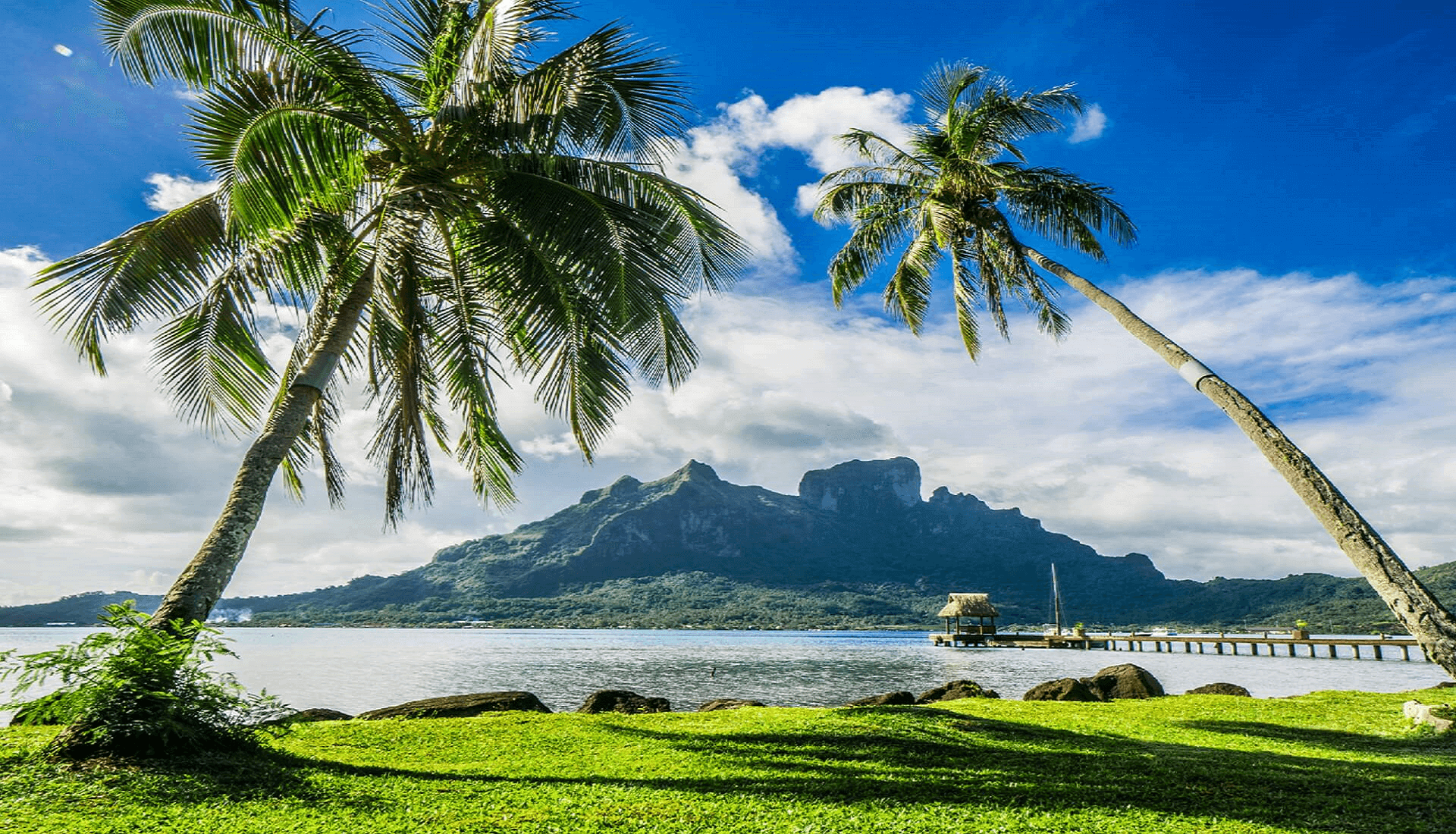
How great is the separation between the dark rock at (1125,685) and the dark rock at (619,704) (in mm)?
9074

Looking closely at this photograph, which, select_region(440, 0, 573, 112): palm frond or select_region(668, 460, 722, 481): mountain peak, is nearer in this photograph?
select_region(440, 0, 573, 112): palm frond

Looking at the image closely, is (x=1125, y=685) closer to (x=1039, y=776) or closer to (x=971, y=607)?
(x=1039, y=776)

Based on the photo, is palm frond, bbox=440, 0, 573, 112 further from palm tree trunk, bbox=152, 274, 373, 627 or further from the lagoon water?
the lagoon water

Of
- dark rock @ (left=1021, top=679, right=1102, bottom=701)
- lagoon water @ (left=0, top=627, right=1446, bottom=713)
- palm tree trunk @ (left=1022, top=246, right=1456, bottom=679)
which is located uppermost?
palm tree trunk @ (left=1022, top=246, right=1456, bottom=679)

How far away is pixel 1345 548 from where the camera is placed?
7.24 m

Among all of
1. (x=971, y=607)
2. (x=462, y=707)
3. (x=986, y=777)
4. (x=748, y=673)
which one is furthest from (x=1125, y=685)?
(x=971, y=607)

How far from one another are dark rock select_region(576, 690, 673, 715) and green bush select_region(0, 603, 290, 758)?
698cm

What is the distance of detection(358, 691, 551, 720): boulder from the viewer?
11078mm

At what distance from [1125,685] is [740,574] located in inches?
5721

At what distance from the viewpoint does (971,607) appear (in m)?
53.5

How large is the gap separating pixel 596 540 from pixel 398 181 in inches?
5932

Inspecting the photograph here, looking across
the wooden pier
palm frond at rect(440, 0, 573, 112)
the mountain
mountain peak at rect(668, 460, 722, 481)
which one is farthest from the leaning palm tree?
mountain peak at rect(668, 460, 722, 481)

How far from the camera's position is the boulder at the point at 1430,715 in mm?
9953

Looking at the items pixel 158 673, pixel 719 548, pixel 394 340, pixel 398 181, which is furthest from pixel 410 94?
pixel 719 548
